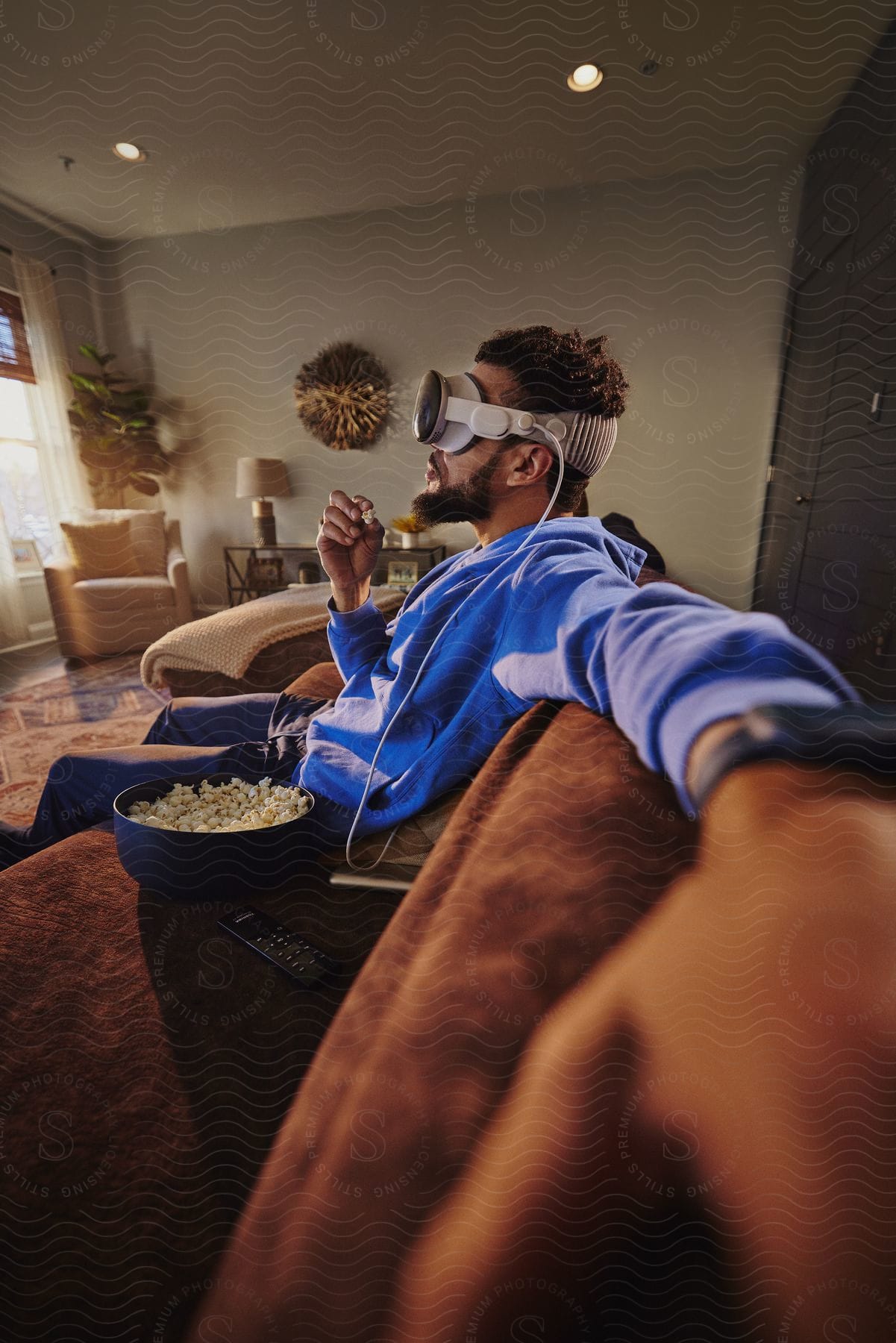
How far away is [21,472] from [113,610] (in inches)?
22.6

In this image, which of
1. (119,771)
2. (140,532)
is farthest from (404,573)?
(140,532)

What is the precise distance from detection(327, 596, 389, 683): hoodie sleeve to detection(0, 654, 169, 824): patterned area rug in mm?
892

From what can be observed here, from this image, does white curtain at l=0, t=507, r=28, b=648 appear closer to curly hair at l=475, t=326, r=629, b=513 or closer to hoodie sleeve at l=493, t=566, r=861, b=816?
curly hair at l=475, t=326, r=629, b=513

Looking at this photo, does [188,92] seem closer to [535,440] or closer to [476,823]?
[535,440]

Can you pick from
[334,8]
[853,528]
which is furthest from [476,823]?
[334,8]

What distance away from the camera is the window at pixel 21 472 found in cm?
136

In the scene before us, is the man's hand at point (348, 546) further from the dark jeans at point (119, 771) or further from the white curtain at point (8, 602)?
the white curtain at point (8, 602)

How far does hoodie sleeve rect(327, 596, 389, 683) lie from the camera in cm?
80

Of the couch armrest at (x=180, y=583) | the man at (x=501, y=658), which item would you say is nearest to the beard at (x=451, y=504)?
the man at (x=501, y=658)

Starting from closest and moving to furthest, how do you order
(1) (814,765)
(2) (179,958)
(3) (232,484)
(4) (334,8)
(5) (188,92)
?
(1) (814,765) < (2) (179,958) < (3) (232,484) < (5) (188,92) < (4) (334,8)

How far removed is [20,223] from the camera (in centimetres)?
83

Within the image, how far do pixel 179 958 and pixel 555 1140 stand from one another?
1.05 feet

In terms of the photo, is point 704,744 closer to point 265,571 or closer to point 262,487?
point 262,487

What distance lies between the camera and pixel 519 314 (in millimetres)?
637
